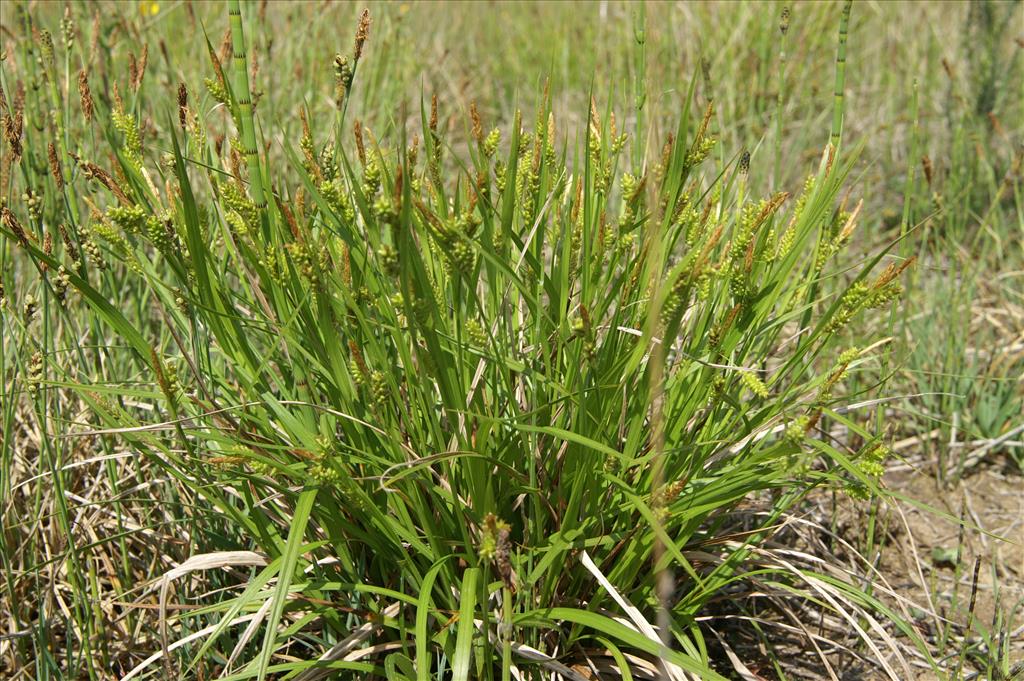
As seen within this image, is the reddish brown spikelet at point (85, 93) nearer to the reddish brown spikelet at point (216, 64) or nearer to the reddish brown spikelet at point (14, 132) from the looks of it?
the reddish brown spikelet at point (14, 132)

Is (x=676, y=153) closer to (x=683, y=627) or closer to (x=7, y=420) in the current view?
(x=683, y=627)

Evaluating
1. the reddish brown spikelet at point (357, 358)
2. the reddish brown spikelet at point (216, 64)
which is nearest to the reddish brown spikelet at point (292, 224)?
the reddish brown spikelet at point (357, 358)

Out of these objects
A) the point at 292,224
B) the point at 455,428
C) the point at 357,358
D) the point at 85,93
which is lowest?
the point at 455,428

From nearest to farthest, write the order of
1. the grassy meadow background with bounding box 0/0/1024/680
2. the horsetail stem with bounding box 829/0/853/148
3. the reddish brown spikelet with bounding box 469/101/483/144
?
the grassy meadow background with bounding box 0/0/1024/680 < the reddish brown spikelet with bounding box 469/101/483/144 < the horsetail stem with bounding box 829/0/853/148

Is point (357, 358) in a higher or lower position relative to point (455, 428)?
higher

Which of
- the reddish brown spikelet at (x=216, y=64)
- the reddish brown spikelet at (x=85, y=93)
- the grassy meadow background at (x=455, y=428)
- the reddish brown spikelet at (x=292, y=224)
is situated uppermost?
the reddish brown spikelet at (x=216, y=64)

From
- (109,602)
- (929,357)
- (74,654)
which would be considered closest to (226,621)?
(109,602)

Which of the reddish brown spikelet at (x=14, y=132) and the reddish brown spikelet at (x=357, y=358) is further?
the reddish brown spikelet at (x=14, y=132)

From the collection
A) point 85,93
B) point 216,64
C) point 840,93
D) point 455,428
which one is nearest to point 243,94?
point 216,64

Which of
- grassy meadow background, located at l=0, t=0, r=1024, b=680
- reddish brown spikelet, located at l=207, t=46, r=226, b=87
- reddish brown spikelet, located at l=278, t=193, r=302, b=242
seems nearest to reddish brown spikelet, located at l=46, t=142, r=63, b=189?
grassy meadow background, located at l=0, t=0, r=1024, b=680

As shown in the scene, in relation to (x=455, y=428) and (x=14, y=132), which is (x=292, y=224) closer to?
(x=455, y=428)

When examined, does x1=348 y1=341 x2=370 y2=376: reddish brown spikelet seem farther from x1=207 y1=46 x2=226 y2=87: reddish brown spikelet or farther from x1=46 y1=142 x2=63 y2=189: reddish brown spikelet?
x1=46 y1=142 x2=63 y2=189: reddish brown spikelet
